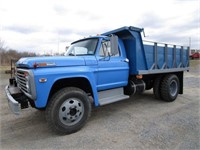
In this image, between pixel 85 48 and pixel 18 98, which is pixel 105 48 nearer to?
pixel 85 48

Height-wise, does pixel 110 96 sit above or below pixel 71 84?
below

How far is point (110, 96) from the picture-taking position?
4.40 metres

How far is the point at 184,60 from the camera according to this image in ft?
21.1

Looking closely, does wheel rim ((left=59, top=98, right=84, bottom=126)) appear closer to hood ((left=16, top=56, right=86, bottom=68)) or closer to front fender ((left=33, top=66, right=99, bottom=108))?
front fender ((left=33, top=66, right=99, bottom=108))

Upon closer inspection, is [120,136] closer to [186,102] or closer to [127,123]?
[127,123]

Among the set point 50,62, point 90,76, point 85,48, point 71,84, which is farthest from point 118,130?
point 85,48

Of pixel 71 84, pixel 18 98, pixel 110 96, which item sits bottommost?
pixel 110 96

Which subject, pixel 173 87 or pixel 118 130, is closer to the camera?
pixel 118 130

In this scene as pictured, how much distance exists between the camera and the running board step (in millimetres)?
4152

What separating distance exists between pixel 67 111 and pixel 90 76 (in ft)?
3.19

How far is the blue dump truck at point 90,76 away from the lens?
10.2 ft

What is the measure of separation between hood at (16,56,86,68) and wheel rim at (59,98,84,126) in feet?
2.70

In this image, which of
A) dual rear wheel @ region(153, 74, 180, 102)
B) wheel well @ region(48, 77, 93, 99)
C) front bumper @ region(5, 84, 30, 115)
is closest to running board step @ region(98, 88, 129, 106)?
wheel well @ region(48, 77, 93, 99)

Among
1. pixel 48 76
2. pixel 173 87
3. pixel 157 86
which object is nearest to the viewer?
pixel 48 76
